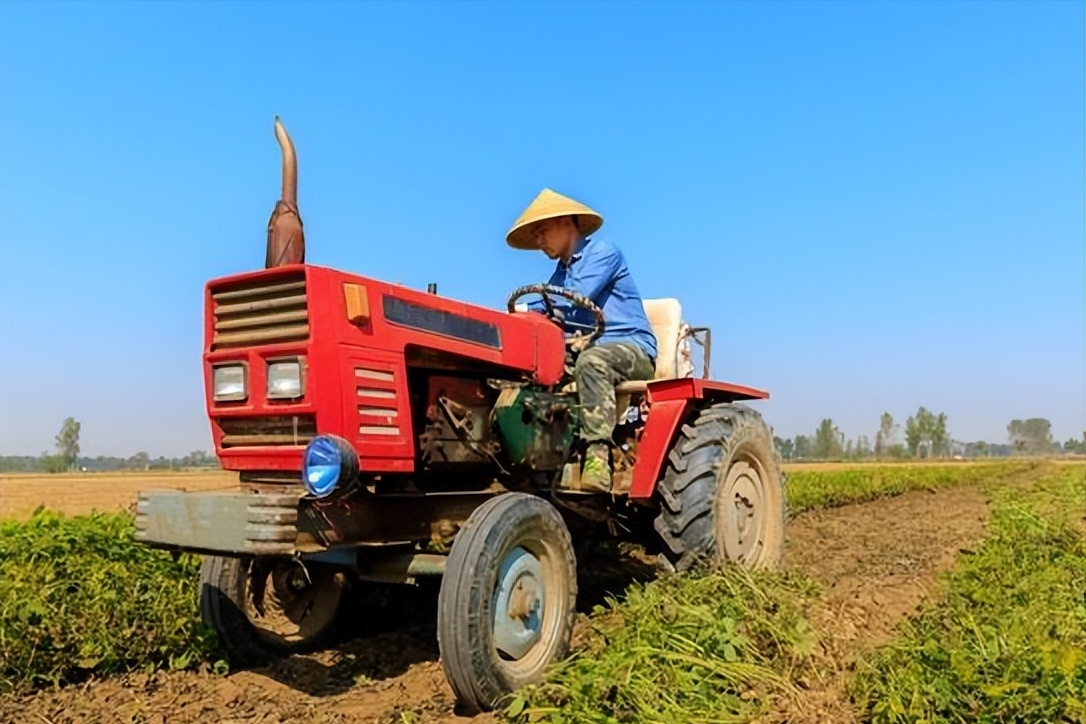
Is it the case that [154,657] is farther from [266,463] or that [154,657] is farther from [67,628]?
[266,463]

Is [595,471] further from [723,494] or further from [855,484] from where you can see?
[855,484]

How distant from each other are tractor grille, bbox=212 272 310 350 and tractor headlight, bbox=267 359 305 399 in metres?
0.09

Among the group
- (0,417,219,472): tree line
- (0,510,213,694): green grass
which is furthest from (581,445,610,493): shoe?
Result: (0,417,219,472): tree line

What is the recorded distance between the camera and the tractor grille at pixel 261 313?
3340 mm

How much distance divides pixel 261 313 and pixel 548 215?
1986 millimetres

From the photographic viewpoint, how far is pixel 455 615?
10.6 ft

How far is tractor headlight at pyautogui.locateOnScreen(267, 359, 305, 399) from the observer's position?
3.33 m

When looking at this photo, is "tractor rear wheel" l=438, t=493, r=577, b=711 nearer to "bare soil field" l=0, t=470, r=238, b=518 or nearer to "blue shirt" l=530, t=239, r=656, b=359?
"bare soil field" l=0, t=470, r=238, b=518

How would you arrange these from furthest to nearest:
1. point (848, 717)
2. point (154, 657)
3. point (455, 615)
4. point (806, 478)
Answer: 1. point (806, 478)
2. point (154, 657)
3. point (455, 615)
4. point (848, 717)

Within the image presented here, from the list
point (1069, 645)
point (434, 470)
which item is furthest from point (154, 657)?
point (1069, 645)

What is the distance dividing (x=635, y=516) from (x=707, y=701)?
2.31 metres

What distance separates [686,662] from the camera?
3.21 metres

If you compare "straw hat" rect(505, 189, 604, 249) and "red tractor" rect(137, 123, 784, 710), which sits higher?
"straw hat" rect(505, 189, 604, 249)

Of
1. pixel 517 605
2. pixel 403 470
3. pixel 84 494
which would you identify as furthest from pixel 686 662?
pixel 84 494
